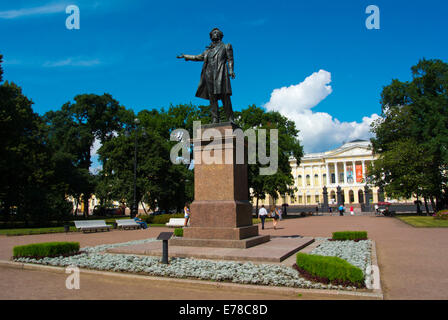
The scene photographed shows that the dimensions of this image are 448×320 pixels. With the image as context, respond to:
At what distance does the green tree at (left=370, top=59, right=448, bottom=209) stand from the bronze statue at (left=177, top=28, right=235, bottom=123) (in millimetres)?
30550

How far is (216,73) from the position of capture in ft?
38.9

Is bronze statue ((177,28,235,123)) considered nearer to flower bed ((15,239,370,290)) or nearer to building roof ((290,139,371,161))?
flower bed ((15,239,370,290))

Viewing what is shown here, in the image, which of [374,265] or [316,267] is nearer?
[316,267]

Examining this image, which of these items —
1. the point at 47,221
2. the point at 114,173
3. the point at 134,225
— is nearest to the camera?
the point at 134,225

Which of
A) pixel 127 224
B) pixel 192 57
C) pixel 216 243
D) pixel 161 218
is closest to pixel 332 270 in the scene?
pixel 216 243

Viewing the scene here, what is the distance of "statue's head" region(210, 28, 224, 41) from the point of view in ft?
40.4

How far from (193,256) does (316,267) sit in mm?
3645

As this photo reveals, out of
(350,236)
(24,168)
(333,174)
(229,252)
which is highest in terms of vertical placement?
(333,174)

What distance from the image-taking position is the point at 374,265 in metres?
8.60

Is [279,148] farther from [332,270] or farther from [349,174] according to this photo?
[349,174]

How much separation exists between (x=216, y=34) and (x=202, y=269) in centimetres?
835
